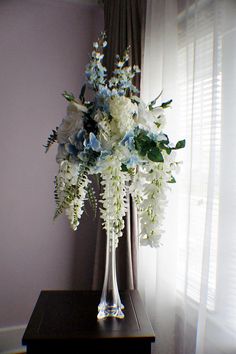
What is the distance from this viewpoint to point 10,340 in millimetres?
2361

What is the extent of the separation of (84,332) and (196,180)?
2.51ft

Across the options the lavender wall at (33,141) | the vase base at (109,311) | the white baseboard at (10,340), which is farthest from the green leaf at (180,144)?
the white baseboard at (10,340)

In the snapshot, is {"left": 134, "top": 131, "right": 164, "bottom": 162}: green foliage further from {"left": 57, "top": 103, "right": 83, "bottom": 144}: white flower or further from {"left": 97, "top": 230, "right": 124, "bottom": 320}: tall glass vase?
{"left": 97, "top": 230, "right": 124, "bottom": 320}: tall glass vase

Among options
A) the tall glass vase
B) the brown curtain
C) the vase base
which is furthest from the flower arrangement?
the brown curtain

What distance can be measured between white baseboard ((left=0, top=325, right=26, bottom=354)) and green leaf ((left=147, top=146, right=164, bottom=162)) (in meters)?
1.86

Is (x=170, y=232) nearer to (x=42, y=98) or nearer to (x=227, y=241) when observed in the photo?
(x=227, y=241)

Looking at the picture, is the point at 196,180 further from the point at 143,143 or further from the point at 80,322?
the point at 80,322

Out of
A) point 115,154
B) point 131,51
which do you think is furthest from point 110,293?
point 131,51

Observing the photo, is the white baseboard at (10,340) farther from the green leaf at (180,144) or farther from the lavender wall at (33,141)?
the green leaf at (180,144)

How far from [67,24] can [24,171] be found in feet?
3.71

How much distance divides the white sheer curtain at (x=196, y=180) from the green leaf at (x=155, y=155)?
0.29 m

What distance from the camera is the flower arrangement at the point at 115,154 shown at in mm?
1158

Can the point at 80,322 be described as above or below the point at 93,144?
below

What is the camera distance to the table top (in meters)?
1.22
